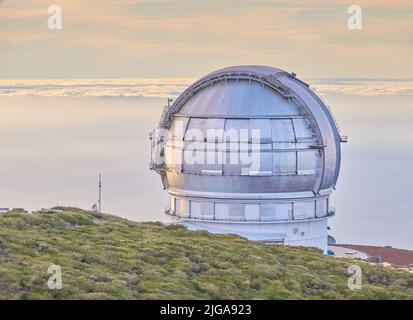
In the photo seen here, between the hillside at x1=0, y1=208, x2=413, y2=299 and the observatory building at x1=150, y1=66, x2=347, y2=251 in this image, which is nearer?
the hillside at x1=0, y1=208, x2=413, y2=299

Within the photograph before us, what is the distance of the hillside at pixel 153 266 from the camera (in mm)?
31578

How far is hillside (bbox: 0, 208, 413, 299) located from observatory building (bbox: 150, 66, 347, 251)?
1042 centimetres

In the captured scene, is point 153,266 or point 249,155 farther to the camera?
point 249,155

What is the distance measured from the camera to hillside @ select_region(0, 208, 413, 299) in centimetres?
3158

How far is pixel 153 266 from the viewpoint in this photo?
3538cm

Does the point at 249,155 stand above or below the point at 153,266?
above

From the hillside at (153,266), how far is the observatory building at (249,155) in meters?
10.4

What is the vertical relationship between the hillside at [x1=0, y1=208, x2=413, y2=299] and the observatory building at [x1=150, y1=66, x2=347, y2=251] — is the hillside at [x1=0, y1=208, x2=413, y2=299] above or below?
below

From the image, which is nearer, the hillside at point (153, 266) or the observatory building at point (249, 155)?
the hillside at point (153, 266)

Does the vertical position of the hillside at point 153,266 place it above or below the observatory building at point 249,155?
below

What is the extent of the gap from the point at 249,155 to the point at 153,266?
1929cm

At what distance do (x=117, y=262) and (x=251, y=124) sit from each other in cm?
2050
